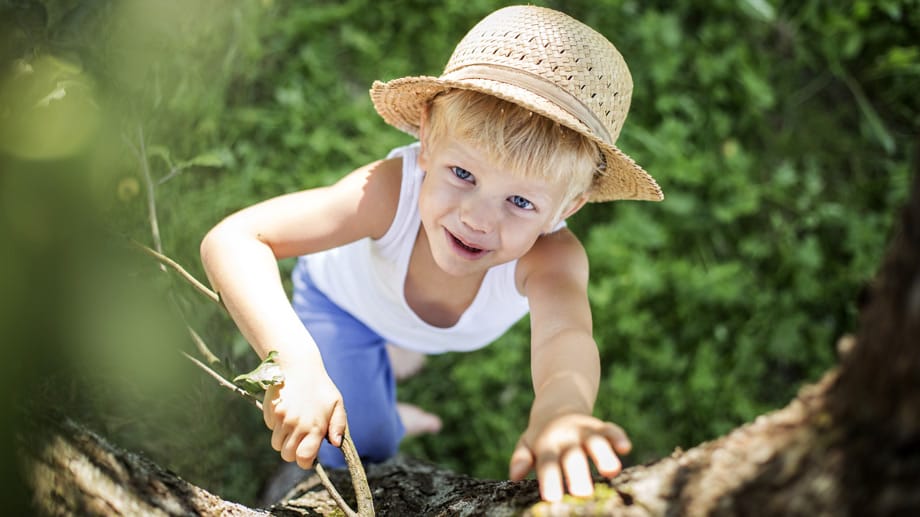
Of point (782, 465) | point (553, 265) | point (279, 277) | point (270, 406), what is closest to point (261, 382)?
point (270, 406)

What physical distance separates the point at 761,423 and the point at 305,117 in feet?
10.3

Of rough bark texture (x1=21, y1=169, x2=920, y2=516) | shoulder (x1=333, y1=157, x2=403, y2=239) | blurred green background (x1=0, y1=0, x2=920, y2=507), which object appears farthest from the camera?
blurred green background (x1=0, y1=0, x2=920, y2=507)

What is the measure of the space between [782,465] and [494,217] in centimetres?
100

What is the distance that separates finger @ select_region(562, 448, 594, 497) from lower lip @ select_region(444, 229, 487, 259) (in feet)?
2.44

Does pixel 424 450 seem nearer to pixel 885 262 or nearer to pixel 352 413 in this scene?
pixel 352 413

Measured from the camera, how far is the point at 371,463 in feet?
8.54

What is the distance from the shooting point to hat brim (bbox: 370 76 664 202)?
171cm

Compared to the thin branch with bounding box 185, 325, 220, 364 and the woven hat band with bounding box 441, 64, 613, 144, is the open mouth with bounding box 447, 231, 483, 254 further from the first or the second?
the thin branch with bounding box 185, 325, 220, 364

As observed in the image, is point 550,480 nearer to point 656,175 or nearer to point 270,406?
point 270,406

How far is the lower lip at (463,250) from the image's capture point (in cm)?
Result: 197

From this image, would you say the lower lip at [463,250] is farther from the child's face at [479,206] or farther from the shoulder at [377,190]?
the shoulder at [377,190]

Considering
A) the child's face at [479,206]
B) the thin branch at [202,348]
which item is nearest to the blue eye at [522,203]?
the child's face at [479,206]

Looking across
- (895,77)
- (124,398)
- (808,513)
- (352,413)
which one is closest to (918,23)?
(895,77)

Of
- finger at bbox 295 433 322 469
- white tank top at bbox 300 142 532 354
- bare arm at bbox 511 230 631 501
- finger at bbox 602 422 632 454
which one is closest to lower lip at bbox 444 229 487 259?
bare arm at bbox 511 230 631 501
